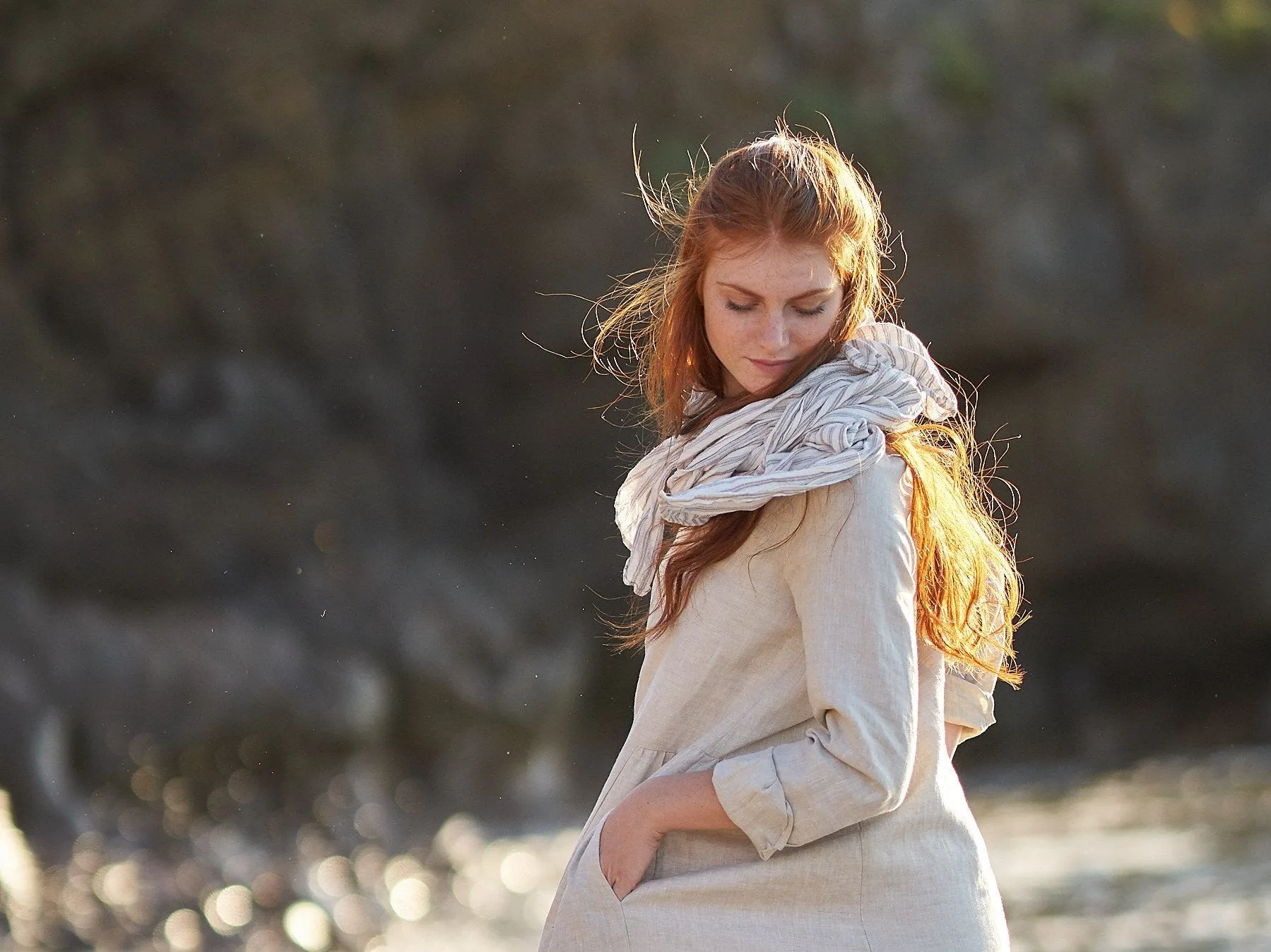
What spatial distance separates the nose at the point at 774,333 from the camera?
192 centimetres

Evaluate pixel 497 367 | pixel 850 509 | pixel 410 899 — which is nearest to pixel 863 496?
pixel 850 509

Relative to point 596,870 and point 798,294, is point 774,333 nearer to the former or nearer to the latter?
point 798,294

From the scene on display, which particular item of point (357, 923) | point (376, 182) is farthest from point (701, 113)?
point (357, 923)

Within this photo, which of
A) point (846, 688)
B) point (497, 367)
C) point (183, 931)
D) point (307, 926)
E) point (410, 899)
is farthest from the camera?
point (497, 367)

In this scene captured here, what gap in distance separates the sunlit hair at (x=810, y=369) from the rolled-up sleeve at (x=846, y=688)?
0.10 metres

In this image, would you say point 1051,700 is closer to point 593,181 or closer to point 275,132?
point 593,181

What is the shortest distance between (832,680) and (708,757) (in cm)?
20

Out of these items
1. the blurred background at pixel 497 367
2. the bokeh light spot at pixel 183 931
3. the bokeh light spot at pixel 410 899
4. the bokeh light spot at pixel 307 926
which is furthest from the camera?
the blurred background at pixel 497 367

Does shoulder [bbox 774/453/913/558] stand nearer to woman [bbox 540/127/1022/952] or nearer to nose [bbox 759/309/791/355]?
woman [bbox 540/127/1022/952]

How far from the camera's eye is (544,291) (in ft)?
43.0

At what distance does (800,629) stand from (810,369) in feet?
0.99

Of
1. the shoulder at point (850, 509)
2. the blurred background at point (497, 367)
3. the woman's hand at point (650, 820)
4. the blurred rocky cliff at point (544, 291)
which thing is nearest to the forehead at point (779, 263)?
the shoulder at point (850, 509)

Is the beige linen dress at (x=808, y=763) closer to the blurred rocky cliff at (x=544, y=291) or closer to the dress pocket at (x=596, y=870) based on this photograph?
the dress pocket at (x=596, y=870)

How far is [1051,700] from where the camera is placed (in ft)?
44.0
